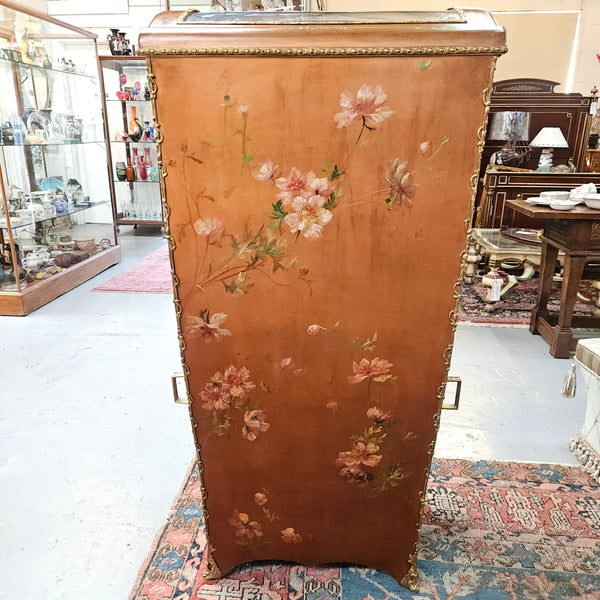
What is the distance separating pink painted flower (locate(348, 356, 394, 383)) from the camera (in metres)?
1.26

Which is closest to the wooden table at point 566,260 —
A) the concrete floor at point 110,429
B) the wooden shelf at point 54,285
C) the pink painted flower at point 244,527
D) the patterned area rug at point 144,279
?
the concrete floor at point 110,429

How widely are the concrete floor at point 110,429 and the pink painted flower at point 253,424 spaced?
684 mm

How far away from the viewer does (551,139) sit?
5859mm

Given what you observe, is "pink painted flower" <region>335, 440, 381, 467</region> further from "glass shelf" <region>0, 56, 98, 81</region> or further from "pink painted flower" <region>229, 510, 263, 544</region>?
"glass shelf" <region>0, 56, 98, 81</region>

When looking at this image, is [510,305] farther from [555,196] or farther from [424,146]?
[424,146]

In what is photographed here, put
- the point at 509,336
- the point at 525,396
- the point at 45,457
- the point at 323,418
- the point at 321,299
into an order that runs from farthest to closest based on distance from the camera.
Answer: the point at 509,336, the point at 525,396, the point at 45,457, the point at 323,418, the point at 321,299

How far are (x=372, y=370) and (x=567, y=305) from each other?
2.41m

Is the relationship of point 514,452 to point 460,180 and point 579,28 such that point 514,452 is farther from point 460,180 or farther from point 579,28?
point 579,28

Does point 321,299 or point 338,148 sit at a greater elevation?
point 338,148

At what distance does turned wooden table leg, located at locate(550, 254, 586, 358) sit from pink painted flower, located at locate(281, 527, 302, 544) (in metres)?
2.36

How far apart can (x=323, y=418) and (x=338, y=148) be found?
68 centimetres

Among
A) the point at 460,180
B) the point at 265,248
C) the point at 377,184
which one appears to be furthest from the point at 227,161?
the point at 460,180

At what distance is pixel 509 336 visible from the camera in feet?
11.6

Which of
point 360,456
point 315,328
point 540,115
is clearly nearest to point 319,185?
point 315,328
